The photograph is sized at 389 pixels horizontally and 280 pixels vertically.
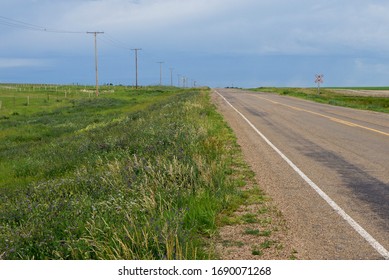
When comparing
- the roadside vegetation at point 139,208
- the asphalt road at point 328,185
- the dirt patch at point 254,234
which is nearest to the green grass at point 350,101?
the asphalt road at point 328,185

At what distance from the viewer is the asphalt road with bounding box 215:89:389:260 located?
5.62 meters

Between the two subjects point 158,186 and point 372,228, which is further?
point 158,186

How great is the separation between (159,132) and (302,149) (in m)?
4.47

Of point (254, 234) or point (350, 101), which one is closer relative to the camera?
point (254, 234)

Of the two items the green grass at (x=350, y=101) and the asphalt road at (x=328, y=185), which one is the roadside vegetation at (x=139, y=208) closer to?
the asphalt road at (x=328, y=185)

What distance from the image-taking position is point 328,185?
854 cm

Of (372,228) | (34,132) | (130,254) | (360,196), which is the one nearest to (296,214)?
(372,228)

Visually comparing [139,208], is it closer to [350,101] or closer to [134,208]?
[134,208]

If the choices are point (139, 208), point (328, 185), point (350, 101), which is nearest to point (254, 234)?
point (139, 208)

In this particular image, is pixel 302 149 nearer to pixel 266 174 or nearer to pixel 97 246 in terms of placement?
pixel 266 174

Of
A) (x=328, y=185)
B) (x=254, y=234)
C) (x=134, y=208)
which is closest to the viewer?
(x=254, y=234)

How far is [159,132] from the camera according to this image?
14094mm

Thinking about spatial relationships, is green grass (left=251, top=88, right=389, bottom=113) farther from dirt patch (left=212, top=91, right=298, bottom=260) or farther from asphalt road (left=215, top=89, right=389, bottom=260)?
dirt patch (left=212, top=91, right=298, bottom=260)
